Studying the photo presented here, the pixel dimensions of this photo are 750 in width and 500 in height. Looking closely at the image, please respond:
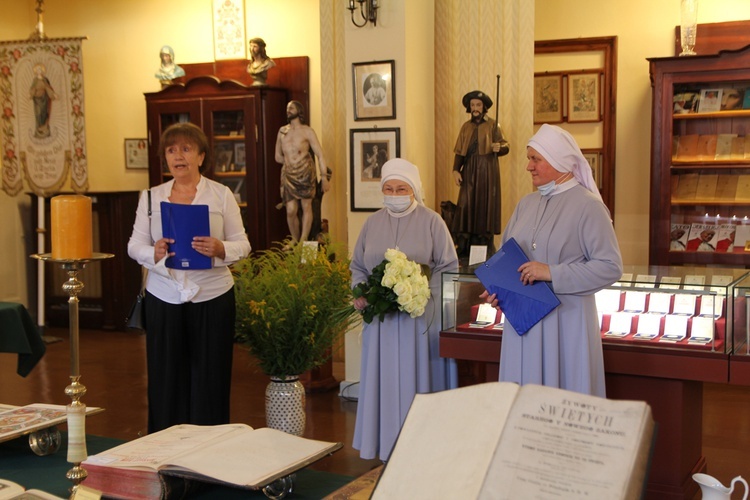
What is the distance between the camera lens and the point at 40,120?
28.4 ft

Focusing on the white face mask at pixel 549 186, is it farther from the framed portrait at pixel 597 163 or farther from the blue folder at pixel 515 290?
the framed portrait at pixel 597 163

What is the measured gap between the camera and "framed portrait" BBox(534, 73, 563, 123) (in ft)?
25.6

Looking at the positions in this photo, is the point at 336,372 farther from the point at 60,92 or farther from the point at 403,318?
the point at 60,92

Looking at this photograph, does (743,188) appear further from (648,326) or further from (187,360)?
(187,360)

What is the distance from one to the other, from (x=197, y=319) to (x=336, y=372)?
3.15m

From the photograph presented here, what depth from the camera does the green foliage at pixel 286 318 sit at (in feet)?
14.3

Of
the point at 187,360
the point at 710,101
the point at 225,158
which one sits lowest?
the point at 187,360

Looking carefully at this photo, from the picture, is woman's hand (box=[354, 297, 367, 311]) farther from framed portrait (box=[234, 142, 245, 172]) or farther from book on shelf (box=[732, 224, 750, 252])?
framed portrait (box=[234, 142, 245, 172])

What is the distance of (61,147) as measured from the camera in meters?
8.61

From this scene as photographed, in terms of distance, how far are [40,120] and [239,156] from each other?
7.03 feet

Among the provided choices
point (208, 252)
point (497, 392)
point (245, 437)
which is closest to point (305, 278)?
point (208, 252)

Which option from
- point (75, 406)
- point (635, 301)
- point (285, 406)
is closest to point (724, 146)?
point (635, 301)

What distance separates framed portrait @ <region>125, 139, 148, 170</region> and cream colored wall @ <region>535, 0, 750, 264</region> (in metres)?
4.60

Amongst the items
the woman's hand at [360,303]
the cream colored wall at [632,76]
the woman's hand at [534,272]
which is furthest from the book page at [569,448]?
the cream colored wall at [632,76]
